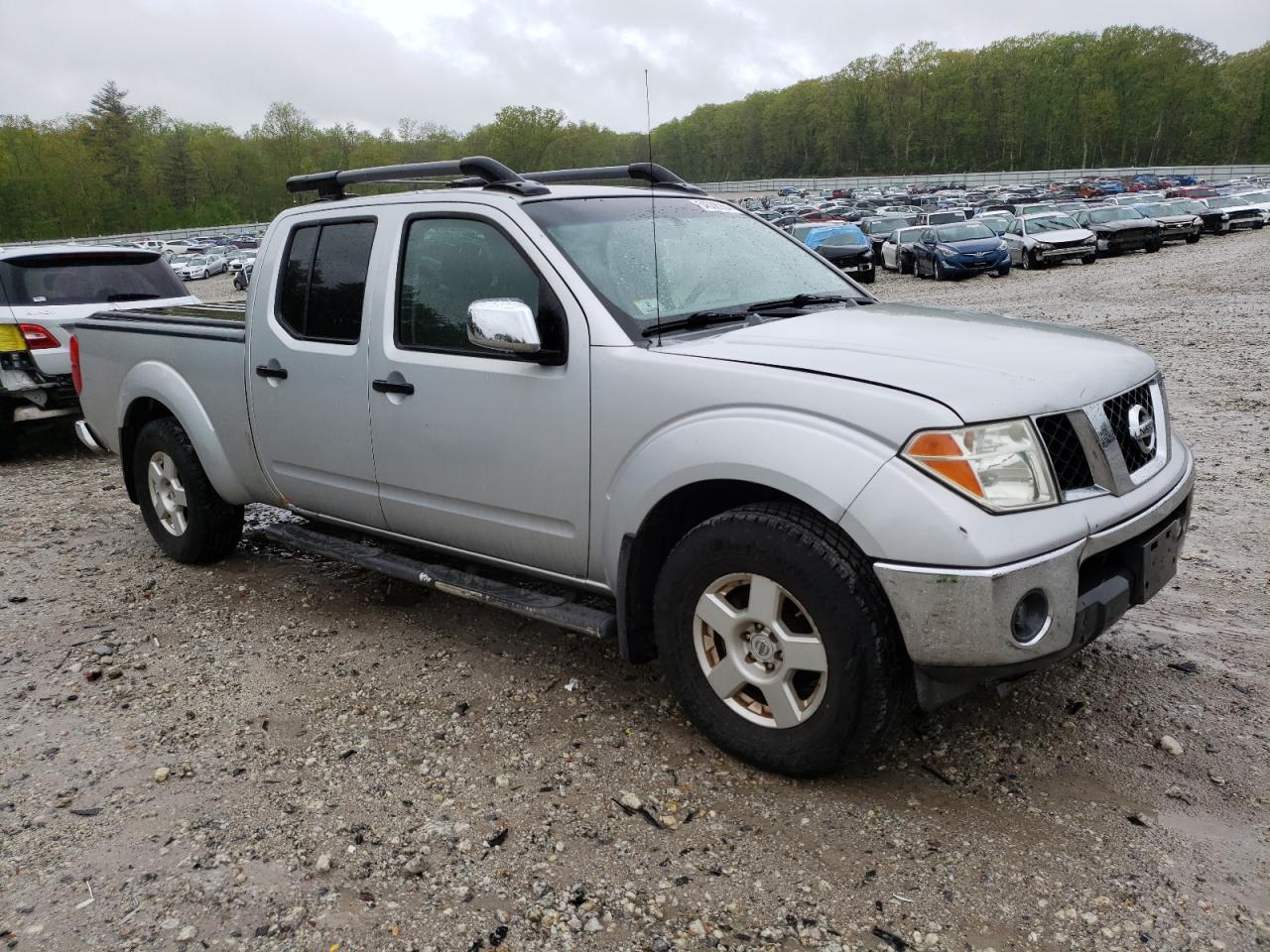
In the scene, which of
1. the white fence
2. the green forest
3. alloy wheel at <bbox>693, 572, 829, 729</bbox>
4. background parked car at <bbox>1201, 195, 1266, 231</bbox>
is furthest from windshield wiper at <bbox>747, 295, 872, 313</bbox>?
the green forest

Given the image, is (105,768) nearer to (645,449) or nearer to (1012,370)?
(645,449)

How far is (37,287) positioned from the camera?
8.59 metres

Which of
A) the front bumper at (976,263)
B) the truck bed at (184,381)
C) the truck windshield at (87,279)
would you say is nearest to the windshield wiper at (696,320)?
the truck bed at (184,381)

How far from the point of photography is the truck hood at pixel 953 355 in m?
2.86

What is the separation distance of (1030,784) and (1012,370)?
4.20 feet

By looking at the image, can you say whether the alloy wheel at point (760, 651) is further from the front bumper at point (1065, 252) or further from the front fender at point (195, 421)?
the front bumper at point (1065, 252)

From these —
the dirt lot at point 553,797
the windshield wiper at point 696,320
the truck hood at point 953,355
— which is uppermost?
the windshield wiper at point 696,320

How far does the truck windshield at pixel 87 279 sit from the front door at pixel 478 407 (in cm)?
596

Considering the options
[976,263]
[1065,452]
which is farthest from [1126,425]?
[976,263]

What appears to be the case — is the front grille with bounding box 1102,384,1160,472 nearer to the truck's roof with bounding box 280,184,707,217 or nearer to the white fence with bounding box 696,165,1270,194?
the truck's roof with bounding box 280,184,707,217

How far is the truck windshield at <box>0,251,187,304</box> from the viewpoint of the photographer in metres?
8.52

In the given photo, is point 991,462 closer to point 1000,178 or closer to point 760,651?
point 760,651

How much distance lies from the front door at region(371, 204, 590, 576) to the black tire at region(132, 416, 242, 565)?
1.57 meters

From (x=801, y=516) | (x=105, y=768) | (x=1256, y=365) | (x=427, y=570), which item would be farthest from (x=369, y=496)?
(x=1256, y=365)
